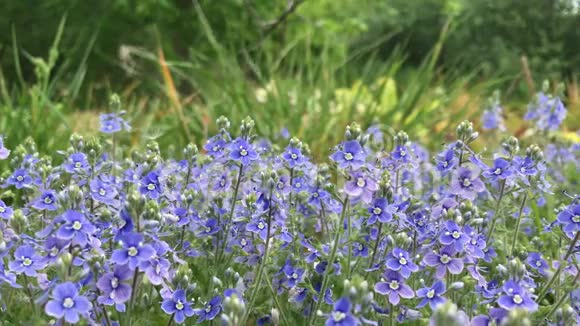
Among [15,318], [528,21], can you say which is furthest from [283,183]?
[528,21]

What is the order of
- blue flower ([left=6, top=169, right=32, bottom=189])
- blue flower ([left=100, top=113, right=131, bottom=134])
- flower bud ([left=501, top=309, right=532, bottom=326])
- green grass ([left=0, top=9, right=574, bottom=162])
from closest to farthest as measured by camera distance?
Answer: 1. flower bud ([left=501, top=309, right=532, bottom=326])
2. blue flower ([left=6, top=169, right=32, bottom=189])
3. blue flower ([left=100, top=113, right=131, bottom=134])
4. green grass ([left=0, top=9, right=574, bottom=162])

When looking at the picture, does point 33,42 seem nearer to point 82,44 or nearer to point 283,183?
point 82,44

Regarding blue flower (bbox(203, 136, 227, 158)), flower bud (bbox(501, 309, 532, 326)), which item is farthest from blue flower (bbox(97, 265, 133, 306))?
flower bud (bbox(501, 309, 532, 326))

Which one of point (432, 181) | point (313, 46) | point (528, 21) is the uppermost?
point (432, 181)

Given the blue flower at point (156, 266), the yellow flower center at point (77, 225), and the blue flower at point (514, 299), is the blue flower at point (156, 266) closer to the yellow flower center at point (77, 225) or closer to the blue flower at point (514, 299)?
the yellow flower center at point (77, 225)

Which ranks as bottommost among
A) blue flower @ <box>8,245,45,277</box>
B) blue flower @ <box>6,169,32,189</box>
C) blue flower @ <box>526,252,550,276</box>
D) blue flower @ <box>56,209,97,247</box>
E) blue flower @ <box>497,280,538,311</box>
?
blue flower @ <box>6,169,32,189</box>

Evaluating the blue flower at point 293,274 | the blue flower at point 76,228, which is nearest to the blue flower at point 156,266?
the blue flower at point 76,228

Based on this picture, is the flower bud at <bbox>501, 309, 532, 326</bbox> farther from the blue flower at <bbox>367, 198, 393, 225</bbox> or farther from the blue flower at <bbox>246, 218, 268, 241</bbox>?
the blue flower at <bbox>246, 218, 268, 241</bbox>
